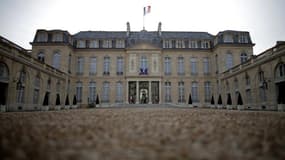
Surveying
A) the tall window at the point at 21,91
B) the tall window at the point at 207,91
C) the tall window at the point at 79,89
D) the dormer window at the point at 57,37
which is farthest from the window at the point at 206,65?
the tall window at the point at 21,91

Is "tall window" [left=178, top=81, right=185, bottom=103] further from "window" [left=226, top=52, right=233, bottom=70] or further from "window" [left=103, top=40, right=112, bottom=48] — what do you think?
"window" [left=103, top=40, right=112, bottom=48]

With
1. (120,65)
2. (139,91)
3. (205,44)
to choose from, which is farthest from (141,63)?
(205,44)

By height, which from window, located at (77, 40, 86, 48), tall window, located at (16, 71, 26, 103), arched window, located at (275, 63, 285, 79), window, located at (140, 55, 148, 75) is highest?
window, located at (77, 40, 86, 48)

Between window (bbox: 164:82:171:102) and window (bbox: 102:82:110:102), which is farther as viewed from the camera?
window (bbox: 164:82:171:102)

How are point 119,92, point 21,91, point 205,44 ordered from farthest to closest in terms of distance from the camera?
1. point 205,44
2. point 119,92
3. point 21,91

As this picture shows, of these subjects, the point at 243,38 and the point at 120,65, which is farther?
the point at 120,65

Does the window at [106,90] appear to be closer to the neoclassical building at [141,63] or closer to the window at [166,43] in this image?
the neoclassical building at [141,63]

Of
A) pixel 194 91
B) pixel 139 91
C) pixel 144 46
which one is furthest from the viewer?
pixel 194 91

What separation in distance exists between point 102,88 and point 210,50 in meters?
18.2

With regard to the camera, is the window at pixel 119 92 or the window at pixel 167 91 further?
the window at pixel 167 91

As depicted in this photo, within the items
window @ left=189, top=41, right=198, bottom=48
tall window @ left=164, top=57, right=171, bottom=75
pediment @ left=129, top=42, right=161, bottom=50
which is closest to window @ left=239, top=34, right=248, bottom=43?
window @ left=189, top=41, right=198, bottom=48

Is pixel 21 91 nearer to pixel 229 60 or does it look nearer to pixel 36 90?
pixel 36 90

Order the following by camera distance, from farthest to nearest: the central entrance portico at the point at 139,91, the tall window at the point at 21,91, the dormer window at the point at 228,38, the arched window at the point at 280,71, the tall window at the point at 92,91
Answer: the tall window at the point at 92,91 → the central entrance portico at the point at 139,91 → the dormer window at the point at 228,38 → the tall window at the point at 21,91 → the arched window at the point at 280,71

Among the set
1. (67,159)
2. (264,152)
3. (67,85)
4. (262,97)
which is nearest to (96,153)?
(67,159)
